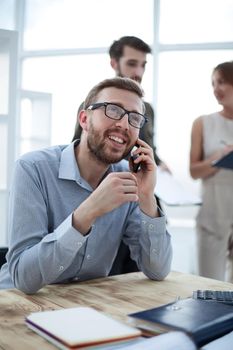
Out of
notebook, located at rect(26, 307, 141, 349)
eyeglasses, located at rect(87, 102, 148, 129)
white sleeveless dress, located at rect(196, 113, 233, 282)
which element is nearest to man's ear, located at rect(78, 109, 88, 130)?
eyeglasses, located at rect(87, 102, 148, 129)

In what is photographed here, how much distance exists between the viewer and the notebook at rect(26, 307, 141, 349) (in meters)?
0.79

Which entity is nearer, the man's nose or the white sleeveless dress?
the man's nose

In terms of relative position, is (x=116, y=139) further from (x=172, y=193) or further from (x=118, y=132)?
(x=172, y=193)

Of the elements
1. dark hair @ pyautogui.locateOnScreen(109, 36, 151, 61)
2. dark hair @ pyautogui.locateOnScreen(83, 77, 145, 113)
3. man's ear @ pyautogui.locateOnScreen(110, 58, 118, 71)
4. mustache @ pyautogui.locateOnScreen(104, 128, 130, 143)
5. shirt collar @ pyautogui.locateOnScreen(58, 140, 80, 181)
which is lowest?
shirt collar @ pyautogui.locateOnScreen(58, 140, 80, 181)

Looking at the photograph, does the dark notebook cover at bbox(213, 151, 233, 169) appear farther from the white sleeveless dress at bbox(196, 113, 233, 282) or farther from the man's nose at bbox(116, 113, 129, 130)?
the white sleeveless dress at bbox(196, 113, 233, 282)

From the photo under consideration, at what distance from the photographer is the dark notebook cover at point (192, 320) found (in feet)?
2.72

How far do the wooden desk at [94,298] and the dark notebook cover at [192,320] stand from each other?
12 centimetres

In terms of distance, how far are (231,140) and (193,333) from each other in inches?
77.9

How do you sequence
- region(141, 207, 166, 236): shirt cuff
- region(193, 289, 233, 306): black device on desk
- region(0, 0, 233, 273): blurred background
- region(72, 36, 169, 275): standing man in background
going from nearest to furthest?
region(193, 289, 233, 306): black device on desk
region(141, 207, 166, 236): shirt cuff
region(72, 36, 169, 275): standing man in background
region(0, 0, 233, 273): blurred background

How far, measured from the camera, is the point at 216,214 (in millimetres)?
2592

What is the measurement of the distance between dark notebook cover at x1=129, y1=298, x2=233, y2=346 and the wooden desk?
116 millimetres

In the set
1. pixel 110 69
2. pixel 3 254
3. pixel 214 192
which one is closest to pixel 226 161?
pixel 3 254

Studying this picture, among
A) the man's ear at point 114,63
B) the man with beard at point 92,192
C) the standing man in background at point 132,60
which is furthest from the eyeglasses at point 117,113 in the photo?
the man's ear at point 114,63

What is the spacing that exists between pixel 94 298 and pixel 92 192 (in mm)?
426
